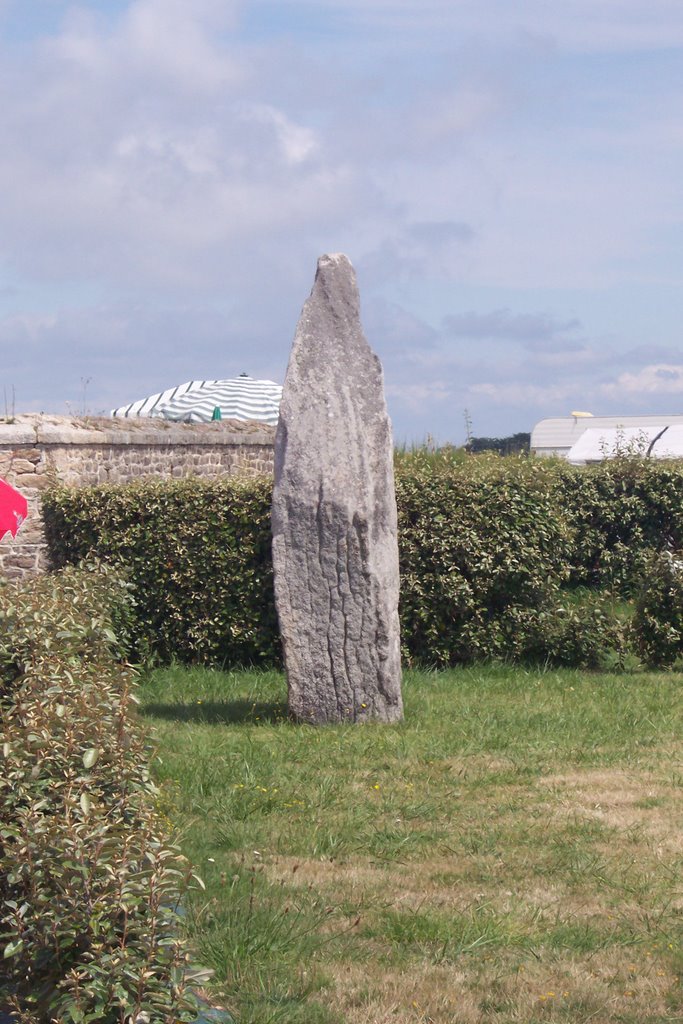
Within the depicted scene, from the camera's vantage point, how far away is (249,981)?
392 cm

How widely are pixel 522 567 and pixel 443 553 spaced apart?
705 mm

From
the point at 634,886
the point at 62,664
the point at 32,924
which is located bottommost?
the point at 634,886

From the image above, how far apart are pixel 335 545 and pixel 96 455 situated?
7.96 meters

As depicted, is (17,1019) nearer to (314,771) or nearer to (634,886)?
(634,886)

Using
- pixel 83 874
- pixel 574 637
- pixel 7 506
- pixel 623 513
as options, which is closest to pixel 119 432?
pixel 7 506

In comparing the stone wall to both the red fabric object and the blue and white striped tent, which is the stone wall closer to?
the red fabric object

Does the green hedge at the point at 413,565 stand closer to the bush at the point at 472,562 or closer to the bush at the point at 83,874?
the bush at the point at 472,562

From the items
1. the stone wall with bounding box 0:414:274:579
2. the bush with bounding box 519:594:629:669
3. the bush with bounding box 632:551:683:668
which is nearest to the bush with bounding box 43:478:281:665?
the bush with bounding box 519:594:629:669

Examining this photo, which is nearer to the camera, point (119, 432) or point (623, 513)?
point (623, 513)

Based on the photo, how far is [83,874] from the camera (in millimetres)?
3158

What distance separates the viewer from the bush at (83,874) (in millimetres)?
3057

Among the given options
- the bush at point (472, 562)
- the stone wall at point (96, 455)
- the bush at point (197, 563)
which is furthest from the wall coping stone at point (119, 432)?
the bush at point (472, 562)

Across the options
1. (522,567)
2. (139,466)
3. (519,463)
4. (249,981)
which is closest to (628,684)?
(522,567)

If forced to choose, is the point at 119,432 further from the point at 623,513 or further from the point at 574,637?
the point at 574,637
